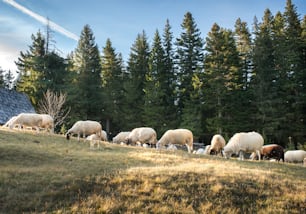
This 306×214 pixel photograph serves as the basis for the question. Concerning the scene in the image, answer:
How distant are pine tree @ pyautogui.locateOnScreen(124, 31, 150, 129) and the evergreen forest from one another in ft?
0.44

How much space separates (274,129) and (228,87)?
6476 mm

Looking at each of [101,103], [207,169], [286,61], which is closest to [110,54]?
[101,103]

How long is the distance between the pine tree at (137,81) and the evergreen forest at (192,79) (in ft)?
0.44

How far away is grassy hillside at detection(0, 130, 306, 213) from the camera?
25.2 feet

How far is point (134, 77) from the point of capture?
138 feet

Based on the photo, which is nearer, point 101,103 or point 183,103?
point 183,103

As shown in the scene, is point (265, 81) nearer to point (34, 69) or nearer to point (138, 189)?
point (34, 69)

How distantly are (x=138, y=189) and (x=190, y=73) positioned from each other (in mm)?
31375

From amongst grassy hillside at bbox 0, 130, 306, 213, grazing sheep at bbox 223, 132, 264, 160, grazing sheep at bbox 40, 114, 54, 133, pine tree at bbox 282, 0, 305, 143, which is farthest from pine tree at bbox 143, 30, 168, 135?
grassy hillside at bbox 0, 130, 306, 213

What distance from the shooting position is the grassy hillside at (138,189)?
7.69 metres

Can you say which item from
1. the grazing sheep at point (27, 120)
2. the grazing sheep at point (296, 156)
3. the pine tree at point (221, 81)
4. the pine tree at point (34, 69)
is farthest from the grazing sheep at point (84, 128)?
the pine tree at point (34, 69)

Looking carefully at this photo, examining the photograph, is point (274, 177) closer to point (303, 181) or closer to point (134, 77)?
point (303, 181)

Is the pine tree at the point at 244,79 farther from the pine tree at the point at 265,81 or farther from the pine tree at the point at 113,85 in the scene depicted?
the pine tree at the point at 113,85

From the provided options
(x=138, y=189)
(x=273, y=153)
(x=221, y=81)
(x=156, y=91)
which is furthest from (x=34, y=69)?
(x=138, y=189)
